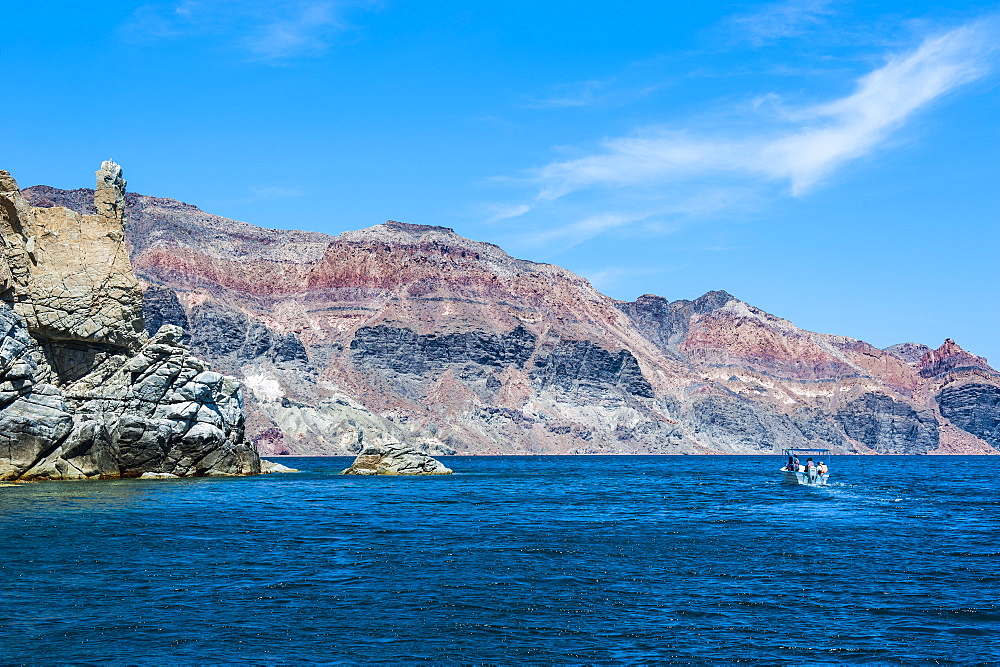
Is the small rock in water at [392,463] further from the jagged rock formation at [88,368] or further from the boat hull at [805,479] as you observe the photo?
the boat hull at [805,479]

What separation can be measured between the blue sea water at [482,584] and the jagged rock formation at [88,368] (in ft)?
39.0

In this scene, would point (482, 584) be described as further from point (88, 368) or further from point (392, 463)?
point (392, 463)

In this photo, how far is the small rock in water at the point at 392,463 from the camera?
12096 centimetres

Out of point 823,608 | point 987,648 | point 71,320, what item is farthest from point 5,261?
point 987,648

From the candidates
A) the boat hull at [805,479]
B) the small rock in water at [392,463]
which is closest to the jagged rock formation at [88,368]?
the small rock in water at [392,463]

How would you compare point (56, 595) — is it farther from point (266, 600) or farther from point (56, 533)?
point (56, 533)

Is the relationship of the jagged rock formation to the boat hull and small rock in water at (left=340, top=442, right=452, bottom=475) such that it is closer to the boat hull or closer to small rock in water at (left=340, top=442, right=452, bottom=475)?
small rock in water at (left=340, top=442, right=452, bottom=475)

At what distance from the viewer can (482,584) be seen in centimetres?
3456

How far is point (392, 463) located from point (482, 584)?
291 ft

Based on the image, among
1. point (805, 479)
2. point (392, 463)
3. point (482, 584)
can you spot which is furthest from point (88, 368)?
point (805, 479)

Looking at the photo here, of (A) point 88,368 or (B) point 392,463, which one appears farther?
(B) point 392,463

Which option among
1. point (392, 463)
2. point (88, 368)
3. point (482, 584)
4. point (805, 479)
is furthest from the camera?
point (392, 463)

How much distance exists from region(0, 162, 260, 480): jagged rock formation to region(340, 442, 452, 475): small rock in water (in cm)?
2703

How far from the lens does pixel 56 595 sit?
101 feet
